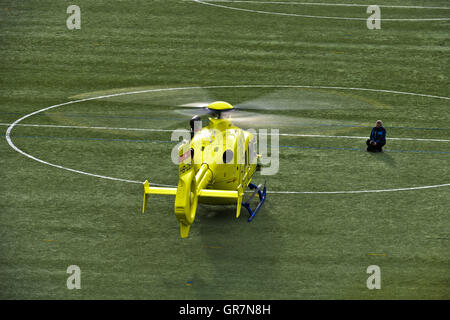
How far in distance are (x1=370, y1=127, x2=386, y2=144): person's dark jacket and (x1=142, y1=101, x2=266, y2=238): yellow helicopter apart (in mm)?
7570

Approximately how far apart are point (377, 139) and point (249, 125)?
8.94 m

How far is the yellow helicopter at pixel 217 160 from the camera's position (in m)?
24.6

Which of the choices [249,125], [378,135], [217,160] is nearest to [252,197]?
[217,160]

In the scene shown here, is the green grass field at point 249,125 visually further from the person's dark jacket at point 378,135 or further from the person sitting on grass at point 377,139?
the person's dark jacket at point 378,135

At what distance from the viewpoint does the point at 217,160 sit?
83.7 ft

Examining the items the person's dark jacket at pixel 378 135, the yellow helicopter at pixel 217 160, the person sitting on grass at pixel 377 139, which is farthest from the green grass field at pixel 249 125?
the yellow helicopter at pixel 217 160

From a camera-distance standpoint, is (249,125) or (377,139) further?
(377,139)

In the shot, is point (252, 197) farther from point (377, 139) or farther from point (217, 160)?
point (377, 139)

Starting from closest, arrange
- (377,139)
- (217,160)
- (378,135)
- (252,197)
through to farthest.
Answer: (217,160) → (252,197) → (378,135) → (377,139)

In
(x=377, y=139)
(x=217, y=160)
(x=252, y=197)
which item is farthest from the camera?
(x=377, y=139)

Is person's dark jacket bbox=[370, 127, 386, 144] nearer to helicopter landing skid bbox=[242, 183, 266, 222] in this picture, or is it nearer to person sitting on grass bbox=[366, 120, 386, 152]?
person sitting on grass bbox=[366, 120, 386, 152]

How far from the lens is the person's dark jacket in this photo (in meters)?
32.6

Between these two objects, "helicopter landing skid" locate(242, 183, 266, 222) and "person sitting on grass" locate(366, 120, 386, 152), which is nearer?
"helicopter landing skid" locate(242, 183, 266, 222)

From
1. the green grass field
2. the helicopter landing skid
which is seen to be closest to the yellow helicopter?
the helicopter landing skid
